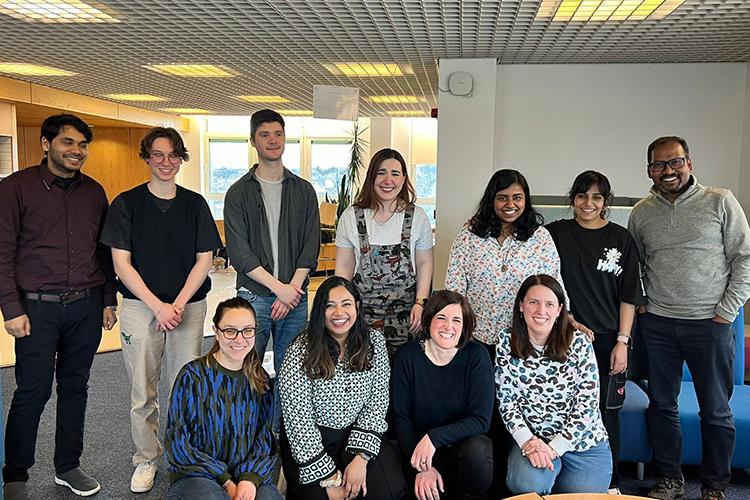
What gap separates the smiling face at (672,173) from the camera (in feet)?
8.88

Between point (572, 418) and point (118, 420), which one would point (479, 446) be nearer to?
point (572, 418)

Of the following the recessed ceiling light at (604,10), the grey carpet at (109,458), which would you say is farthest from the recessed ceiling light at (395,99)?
the grey carpet at (109,458)

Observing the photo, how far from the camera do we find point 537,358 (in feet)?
8.29

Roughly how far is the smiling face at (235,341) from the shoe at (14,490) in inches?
45.7

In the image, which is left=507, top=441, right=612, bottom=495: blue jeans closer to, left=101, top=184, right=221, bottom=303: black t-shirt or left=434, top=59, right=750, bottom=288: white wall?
left=101, top=184, right=221, bottom=303: black t-shirt

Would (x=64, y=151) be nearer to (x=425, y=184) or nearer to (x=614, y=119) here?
(x=614, y=119)

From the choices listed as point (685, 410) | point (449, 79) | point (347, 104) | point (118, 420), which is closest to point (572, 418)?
point (685, 410)

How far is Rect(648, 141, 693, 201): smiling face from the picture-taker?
2.71 m

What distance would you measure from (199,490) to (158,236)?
116 cm

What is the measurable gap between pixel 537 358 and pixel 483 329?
303 mm

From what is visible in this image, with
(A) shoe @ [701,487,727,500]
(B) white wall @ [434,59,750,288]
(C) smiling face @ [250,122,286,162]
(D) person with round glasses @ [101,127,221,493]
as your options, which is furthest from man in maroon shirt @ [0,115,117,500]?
(B) white wall @ [434,59,750,288]

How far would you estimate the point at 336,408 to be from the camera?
252 centimetres

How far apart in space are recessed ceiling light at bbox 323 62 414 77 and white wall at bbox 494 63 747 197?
0.96 meters

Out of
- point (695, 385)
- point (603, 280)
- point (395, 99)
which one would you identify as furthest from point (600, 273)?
point (395, 99)
